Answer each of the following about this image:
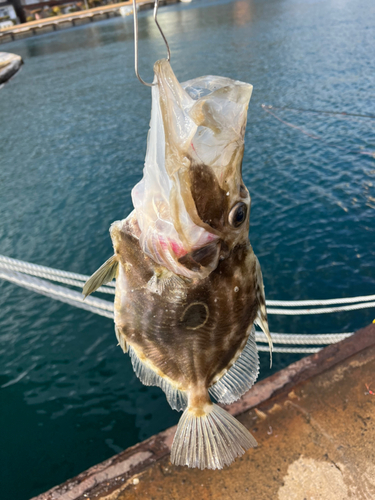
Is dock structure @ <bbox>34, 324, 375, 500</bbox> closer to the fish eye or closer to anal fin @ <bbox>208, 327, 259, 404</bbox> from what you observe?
anal fin @ <bbox>208, 327, 259, 404</bbox>

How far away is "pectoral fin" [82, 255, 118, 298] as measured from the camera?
2.87 metres

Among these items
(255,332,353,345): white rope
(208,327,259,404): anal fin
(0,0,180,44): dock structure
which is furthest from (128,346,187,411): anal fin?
(0,0,180,44): dock structure

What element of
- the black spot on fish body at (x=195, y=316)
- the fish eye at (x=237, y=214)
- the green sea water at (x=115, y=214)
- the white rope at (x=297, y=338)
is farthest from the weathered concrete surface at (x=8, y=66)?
the fish eye at (x=237, y=214)

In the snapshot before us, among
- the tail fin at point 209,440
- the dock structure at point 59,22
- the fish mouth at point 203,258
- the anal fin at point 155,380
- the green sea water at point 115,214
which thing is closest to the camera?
the fish mouth at point 203,258

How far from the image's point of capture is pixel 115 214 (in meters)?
13.6

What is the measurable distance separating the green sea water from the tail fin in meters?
4.16

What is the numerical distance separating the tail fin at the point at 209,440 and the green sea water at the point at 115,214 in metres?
4.16

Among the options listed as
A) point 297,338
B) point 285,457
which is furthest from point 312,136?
point 285,457

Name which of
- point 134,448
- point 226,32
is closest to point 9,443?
point 134,448

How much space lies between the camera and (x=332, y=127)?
17031 mm

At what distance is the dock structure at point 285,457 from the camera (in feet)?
13.6

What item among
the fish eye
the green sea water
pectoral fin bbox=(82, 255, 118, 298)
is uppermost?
the fish eye

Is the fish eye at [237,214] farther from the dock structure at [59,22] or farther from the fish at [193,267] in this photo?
the dock structure at [59,22]

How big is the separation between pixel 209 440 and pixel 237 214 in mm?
1957
